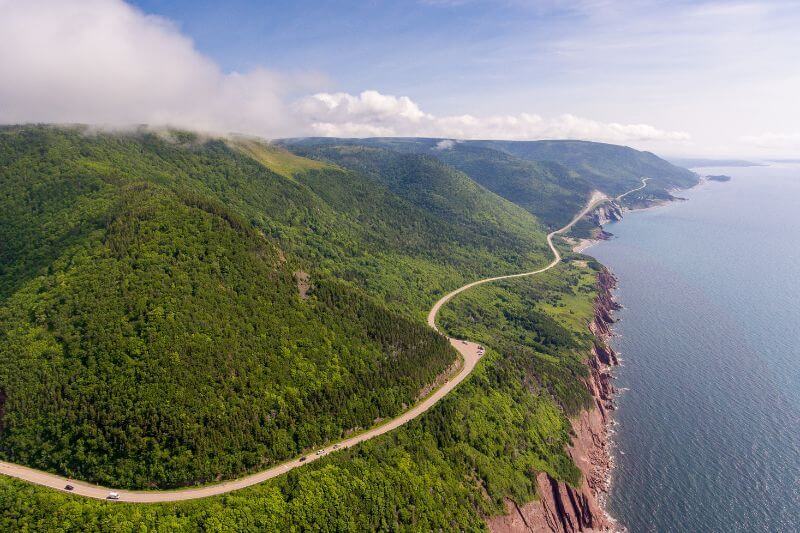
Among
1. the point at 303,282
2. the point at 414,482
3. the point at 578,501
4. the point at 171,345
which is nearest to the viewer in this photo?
the point at 414,482

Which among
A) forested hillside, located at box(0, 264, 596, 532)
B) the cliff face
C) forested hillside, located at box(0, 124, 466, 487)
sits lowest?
the cliff face

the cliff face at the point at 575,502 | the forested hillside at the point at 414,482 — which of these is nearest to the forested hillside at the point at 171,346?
the forested hillside at the point at 414,482

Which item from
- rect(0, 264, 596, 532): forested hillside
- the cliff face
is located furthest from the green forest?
the cliff face

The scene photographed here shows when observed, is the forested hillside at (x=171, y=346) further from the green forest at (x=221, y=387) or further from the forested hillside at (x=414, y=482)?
the forested hillside at (x=414, y=482)

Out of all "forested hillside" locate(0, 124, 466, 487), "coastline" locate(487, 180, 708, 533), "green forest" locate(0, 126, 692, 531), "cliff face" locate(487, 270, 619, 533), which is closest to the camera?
"green forest" locate(0, 126, 692, 531)

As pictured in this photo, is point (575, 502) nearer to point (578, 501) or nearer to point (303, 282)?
point (578, 501)

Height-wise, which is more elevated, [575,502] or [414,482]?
[414,482]

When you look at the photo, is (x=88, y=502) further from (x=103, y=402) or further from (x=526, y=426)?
(x=526, y=426)

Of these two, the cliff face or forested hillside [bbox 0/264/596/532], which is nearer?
forested hillside [bbox 0/264/596/532]

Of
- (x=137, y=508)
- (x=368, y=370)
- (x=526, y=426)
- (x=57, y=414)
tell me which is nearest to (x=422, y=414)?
(x=368, y=370)

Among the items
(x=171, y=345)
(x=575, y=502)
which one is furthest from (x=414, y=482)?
(x=171, y=345)

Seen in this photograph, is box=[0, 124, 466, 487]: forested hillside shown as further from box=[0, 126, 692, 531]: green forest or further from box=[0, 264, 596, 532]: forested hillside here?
box=[0, 264, 596, 532]: forested hillside
